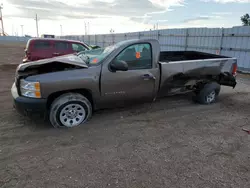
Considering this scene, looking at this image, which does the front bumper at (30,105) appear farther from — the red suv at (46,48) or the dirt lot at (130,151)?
the red suv at (46,48)

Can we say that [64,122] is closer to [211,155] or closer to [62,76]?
[62,76]

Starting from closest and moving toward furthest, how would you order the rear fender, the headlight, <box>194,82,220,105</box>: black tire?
the headlight < <box>194,82,220,105</box>: black tire < the rear fender

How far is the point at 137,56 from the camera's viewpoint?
4031 mm

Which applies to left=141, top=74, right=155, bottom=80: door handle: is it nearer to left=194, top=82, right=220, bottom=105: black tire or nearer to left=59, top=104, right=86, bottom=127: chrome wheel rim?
left=59, top=104, right=86, bottom=127: chrome wheel rim

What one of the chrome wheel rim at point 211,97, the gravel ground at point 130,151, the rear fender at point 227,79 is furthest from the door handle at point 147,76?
the rear fender at point 227,79

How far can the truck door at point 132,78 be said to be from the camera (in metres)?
3.78

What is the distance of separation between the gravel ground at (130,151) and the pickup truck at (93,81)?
42 cm

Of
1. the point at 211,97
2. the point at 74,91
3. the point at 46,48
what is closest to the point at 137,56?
the point at 74,91

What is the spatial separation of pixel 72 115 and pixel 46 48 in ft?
20.3

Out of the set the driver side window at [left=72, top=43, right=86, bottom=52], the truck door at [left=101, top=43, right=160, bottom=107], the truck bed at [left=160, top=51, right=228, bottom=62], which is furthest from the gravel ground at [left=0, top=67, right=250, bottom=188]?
the driver side window at [left=72, top=43, right=86, bottom=52]

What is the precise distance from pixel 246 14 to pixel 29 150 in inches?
976

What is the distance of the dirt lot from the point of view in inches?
93.4

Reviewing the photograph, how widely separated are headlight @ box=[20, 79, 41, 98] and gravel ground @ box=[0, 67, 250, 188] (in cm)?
72

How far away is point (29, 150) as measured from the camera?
2957 millimetres
